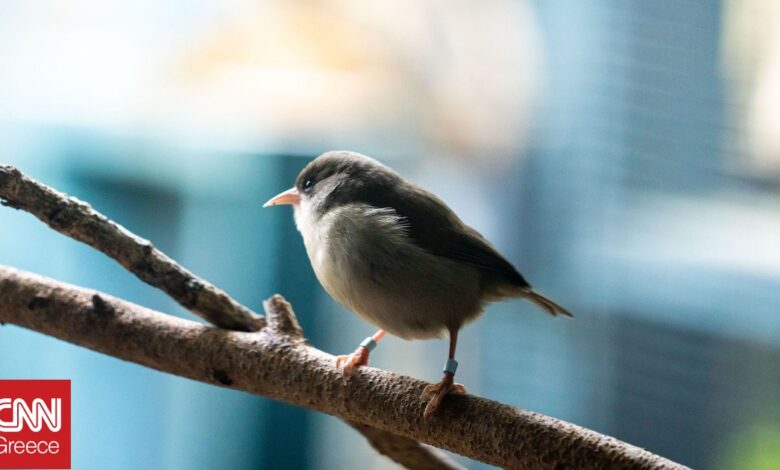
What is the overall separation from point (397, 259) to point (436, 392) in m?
0.27

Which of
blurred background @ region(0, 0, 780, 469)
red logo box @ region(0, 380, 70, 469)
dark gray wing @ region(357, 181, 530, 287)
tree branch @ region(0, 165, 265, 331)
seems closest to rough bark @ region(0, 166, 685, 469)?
tree branch @ region(0, 165, 265, 331)

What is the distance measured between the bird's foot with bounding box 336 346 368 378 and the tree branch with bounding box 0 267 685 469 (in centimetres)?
1

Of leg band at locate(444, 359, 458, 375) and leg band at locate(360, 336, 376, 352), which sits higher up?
leg band at locate(360, 336, 376, 352)

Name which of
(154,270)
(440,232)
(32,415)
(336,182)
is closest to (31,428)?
(32,415)

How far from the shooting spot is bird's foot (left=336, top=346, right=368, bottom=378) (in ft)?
4.61

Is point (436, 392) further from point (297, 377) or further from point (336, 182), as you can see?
point (336, 182)

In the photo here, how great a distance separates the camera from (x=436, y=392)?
1312 millimetres

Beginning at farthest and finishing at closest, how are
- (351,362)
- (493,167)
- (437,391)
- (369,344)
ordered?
1. (493,167)
2. (369,344)
3. (351,362)
4. (437,391)

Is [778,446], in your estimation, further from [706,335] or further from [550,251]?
[550,251]

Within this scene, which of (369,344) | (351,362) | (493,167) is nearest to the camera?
(351,362)

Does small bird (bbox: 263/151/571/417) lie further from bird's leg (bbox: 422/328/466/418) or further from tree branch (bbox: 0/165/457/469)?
tree branch (bbox: 0/165/457/469)

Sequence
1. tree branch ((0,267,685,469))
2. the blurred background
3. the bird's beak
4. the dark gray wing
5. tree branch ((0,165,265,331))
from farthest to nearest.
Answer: the blurred background → the bird's beak → the dark gray wing → tree branch ((0,165,265,331)) → tree branch ((0,267,685,469))

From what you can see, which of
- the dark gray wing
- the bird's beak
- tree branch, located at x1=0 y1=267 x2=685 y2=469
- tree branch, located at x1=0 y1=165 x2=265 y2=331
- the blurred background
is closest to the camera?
tree branch, located at x1=0 y1=267 x2=685 y2=469

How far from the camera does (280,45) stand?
102 inches
